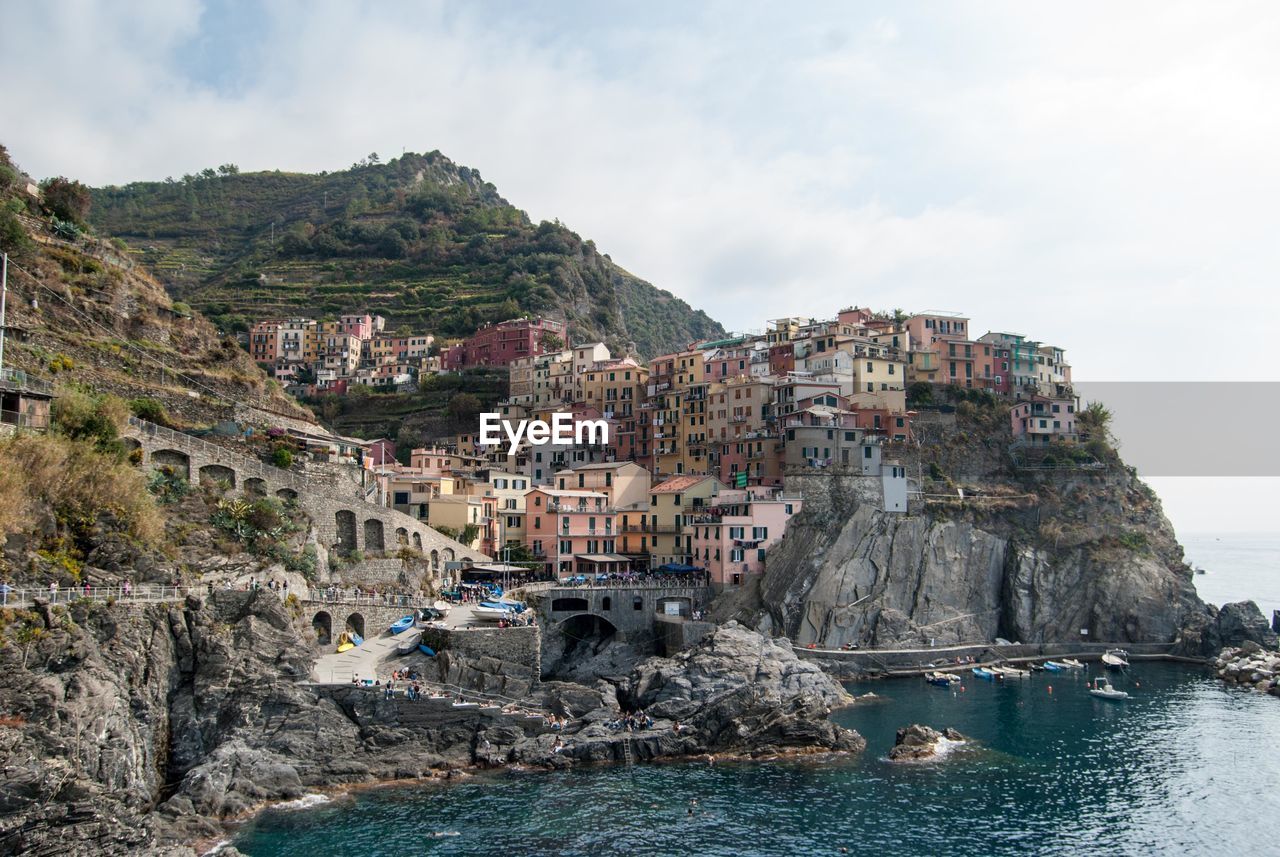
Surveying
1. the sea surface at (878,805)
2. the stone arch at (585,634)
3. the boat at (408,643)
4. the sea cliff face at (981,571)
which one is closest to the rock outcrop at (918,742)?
the sea surface at (878,805)

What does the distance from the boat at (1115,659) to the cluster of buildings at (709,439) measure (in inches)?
670

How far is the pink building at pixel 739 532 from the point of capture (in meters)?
71.8

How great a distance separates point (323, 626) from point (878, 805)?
2735 cm

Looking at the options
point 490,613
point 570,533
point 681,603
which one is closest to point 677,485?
point 570,533

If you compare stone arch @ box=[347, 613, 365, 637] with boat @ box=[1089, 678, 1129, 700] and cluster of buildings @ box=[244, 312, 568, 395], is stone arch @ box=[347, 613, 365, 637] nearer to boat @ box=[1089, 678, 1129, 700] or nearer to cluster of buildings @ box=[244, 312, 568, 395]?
boat @ box=[1089, 678, 1129, 700]

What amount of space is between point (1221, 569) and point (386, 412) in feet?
458

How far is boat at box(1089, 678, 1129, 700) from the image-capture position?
2425 inches

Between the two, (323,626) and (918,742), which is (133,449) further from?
(918,742)

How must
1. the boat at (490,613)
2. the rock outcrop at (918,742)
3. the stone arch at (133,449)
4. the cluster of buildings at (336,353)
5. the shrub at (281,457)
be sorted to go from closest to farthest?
the rock outcrop at (918,742) → the stone arch at (133,449) → the boat at (490,613) → the shrub at (281,457) → the cluster of buildings at (336,353)

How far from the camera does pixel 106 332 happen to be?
198 ft

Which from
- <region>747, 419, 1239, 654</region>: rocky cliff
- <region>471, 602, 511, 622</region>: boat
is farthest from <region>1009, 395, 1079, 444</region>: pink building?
<region>471, 602, 511, 622</region>: boat

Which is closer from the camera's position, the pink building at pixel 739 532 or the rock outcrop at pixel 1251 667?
the rock outcrop at pixel 1251 667

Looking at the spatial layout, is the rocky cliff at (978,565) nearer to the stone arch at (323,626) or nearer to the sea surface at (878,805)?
the sea surface at (878,805)

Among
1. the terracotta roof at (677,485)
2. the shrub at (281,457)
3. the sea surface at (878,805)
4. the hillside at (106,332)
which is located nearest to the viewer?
→ the sea surface at (878,805)
